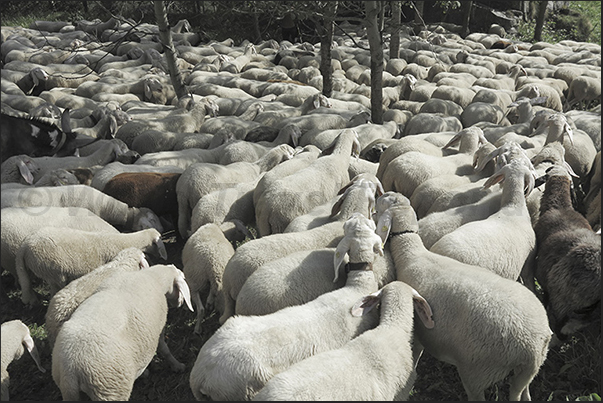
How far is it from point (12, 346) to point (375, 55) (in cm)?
668

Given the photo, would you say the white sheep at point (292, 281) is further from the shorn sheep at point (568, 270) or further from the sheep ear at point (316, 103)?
the sheep ear at point (316, 103)

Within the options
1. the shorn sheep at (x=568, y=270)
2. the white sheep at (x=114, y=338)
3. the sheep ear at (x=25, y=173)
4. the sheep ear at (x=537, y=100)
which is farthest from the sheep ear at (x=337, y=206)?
the sheep ear at (x=537, y=100)

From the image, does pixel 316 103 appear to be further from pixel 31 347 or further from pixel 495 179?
pixel 31 347

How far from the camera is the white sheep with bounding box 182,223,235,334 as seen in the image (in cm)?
461

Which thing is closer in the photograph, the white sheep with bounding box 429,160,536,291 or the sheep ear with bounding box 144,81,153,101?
the white sheep with bounding box 429,160,536,291

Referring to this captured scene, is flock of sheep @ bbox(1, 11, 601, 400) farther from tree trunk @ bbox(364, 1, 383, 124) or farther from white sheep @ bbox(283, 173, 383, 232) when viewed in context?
tree trunk @ bbox(364, 1, 383, 124)

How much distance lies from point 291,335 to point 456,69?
11.6 meters

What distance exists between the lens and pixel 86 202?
229 inches

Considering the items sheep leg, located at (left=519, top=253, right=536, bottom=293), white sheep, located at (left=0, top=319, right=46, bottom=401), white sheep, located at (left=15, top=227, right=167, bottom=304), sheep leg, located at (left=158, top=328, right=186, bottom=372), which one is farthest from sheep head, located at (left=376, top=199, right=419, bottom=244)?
white sheep, located at (left=0, top=319, right=46, bottom=401)

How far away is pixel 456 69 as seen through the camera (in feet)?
43.1

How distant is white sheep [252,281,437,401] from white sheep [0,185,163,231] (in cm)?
350

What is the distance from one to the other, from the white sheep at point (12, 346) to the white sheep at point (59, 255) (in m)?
0.69

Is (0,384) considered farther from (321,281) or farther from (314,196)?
(314,196)

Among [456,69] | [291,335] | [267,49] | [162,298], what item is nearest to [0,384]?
[162,298]
